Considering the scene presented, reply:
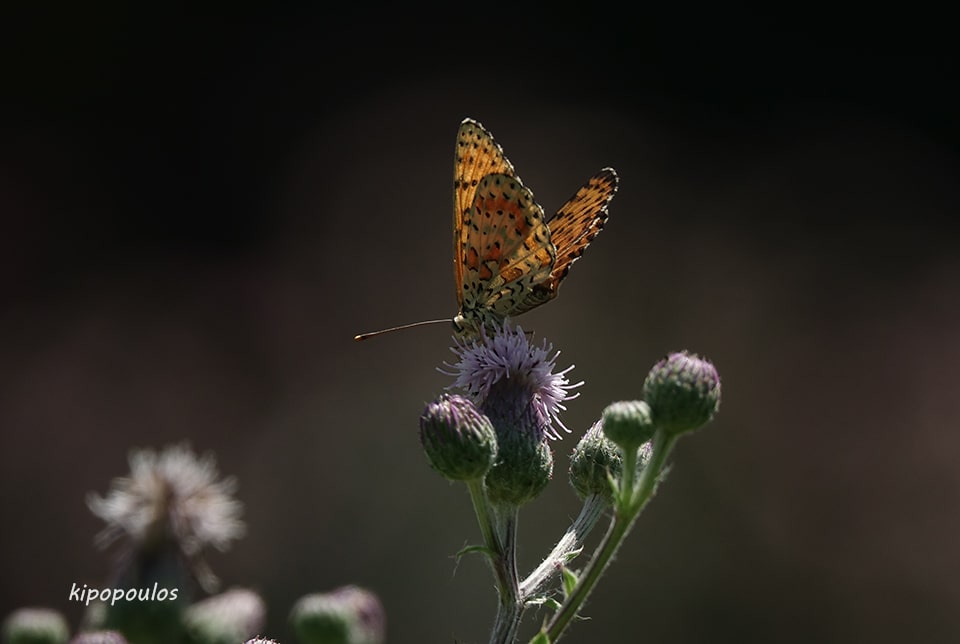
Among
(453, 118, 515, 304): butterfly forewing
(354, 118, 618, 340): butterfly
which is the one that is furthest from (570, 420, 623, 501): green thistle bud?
(453, 118, 515, 304): butterfly forewing

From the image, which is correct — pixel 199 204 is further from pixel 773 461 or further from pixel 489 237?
pixel 489 237

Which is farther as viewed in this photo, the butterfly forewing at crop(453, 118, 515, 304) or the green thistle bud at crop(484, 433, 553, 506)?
the butterfly forewing at crop(453, 118, 515, 304)

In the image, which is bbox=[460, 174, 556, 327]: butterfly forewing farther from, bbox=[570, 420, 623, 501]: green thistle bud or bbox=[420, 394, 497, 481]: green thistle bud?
bbox=[420, 394, 497, 481]: green thistle bud

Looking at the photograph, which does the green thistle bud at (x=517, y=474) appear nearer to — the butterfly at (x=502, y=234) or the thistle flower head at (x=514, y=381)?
the thistle flower head at (x=514, y=381)

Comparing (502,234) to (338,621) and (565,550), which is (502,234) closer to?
(565,550)

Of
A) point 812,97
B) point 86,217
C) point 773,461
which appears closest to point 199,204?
point 86,217

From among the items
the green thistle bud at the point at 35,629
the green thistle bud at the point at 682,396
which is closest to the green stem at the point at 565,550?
the green thistle bud at the point at 682,396

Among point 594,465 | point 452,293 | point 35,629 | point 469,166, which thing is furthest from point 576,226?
point 452,293
